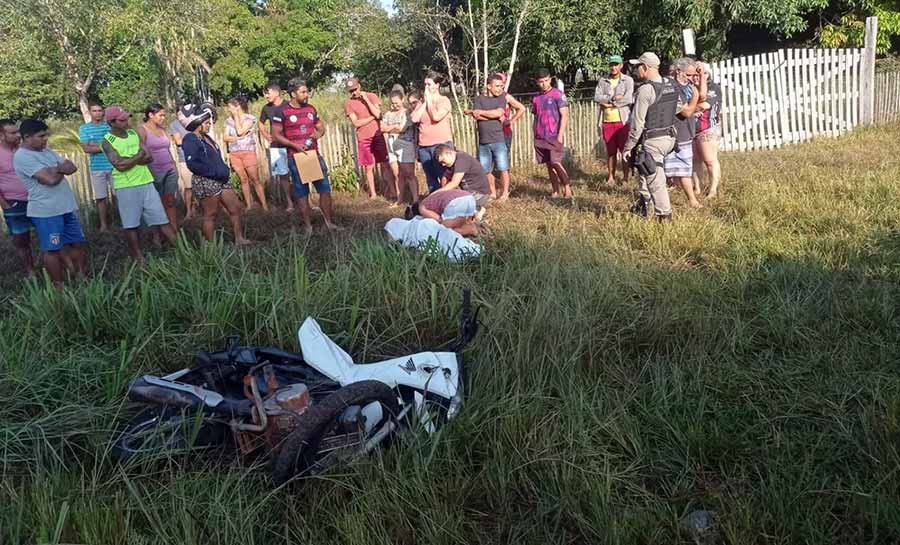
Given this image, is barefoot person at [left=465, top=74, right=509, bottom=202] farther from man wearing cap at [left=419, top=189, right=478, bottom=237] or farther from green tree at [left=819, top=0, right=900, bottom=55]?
green tree at [left=819, top=0, right=900, bottom=55]

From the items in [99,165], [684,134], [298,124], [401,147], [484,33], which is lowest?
[684,134]

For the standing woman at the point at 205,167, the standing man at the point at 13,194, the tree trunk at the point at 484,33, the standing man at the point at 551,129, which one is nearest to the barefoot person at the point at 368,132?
the standing man at the point at 551,129

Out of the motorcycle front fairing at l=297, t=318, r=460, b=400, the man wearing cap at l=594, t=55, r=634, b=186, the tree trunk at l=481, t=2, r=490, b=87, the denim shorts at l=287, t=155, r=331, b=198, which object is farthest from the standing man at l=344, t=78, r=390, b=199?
the tree trunk at l=481, t=2, r=490, b=87

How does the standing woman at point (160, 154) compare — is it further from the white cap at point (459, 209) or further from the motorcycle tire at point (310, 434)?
the motorcycle tire at point (310, 434)

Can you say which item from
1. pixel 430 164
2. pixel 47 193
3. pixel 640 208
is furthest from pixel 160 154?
pixel 640 208

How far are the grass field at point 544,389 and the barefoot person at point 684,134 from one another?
1.43m

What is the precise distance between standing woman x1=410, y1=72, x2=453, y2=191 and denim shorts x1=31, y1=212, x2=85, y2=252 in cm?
386

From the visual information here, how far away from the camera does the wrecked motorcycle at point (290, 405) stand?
275 cm

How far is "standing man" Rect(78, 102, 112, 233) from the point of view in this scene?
27.9 ft

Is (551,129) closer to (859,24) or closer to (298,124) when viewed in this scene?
(298,124)

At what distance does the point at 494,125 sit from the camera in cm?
857

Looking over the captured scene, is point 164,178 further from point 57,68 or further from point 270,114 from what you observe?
point 57,68

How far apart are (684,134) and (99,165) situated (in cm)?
688

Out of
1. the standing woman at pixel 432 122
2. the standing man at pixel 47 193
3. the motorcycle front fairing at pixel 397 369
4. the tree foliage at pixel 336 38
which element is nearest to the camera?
the motorcycle front fairing at pixel 397 369
